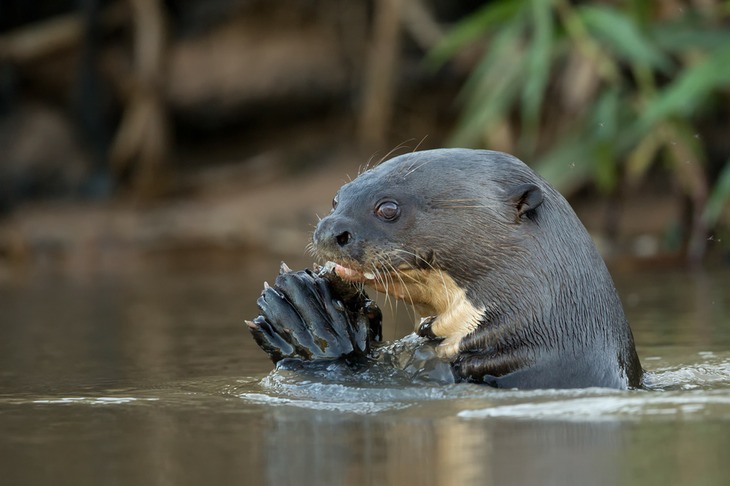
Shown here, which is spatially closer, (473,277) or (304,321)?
(473,277)

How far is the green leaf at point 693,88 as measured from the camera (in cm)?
707

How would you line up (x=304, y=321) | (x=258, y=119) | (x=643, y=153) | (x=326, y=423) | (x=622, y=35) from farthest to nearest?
(x=258, y=119)
(x=643, y=153)
(x=622, y=35)
(x=304, y=321)
(x=326, y=423)

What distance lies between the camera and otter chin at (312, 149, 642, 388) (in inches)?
133

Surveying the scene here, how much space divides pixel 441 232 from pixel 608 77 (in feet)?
14.7

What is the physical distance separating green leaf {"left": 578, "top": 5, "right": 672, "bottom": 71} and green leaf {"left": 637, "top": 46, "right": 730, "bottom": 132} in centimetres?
23

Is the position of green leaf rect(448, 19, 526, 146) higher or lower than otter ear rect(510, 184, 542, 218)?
higher

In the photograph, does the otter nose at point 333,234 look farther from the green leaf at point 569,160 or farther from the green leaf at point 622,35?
the green leaf at point 569,160

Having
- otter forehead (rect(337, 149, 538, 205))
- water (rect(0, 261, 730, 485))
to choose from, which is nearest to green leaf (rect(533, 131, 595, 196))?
water (rect(0, 261, 730, 485))

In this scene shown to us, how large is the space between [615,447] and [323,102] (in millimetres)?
9255

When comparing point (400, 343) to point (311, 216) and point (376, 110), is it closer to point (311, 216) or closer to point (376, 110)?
point (311, 216)

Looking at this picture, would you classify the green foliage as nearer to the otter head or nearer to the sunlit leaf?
the sunlit leaf

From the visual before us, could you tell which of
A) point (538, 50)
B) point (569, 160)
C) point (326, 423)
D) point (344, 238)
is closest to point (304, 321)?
point (344, 238)

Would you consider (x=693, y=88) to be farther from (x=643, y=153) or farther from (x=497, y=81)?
(x=497, y=81)

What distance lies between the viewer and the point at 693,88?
23.2 ft
